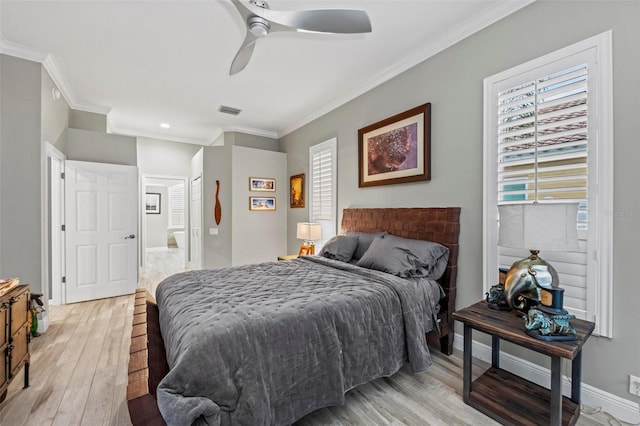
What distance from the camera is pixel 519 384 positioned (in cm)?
192

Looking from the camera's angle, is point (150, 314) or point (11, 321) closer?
point (11, 321)

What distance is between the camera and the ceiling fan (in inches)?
70.4

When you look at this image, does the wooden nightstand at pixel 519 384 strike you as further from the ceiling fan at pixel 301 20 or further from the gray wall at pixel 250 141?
the gray wall at pixel 250 141

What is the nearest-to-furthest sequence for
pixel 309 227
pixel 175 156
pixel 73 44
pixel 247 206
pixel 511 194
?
pixel 511 194 → pixel 73 44 → pixel 309 227 → pixel 247 206 → pixel 175 156

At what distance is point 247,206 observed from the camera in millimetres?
5055

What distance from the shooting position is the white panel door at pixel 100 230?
3961 mm

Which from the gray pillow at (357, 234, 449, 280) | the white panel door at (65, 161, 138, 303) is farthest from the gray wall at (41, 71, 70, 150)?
the gray pillow at (357, 234, 449, 280)

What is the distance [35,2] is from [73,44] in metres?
0.56

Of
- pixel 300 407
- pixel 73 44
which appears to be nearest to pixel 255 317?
pixel 300 407

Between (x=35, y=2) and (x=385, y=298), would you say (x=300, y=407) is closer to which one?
(x=385, y=298)

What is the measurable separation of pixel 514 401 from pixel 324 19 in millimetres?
2737

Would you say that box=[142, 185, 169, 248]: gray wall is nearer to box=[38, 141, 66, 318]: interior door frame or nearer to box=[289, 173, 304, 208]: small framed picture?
box=[38, 141, 66, 318]: interior door frame

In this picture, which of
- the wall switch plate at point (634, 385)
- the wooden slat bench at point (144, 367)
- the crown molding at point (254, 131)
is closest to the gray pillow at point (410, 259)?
the wall switch plate at point (634, 385)

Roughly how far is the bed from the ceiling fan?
5.60 feet
